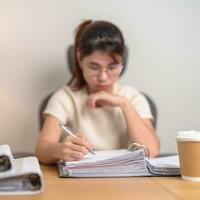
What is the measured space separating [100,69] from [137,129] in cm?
28

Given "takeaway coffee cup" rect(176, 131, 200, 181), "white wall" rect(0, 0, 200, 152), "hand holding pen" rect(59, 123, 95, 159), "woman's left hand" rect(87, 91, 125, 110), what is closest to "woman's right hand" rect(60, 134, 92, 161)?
"hand holding pen" rect(59, 123, 95, 159)

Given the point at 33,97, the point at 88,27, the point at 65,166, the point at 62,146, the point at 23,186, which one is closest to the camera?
the point at 23,186

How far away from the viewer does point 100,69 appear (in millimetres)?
1525

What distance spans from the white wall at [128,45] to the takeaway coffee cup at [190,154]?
51.4 inches

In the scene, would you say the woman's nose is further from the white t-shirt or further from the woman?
the white t-shirt

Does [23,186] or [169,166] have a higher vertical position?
[23,186]

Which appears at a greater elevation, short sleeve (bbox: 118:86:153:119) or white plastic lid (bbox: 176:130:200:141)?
white plastic lid (bbox: 176:130:200:141)

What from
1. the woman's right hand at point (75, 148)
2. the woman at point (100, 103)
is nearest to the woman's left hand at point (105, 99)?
the woman at point (100, 103)

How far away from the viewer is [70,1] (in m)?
2.09

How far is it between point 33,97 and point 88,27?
642 millimetres

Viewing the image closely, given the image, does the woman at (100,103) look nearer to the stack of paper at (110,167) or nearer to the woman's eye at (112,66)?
the woman's eye at (112,66)

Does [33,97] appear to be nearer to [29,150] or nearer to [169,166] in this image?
[29,150]

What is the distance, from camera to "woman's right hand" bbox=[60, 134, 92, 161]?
973 mm

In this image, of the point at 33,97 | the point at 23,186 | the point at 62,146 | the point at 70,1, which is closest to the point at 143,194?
the point at 23,186
